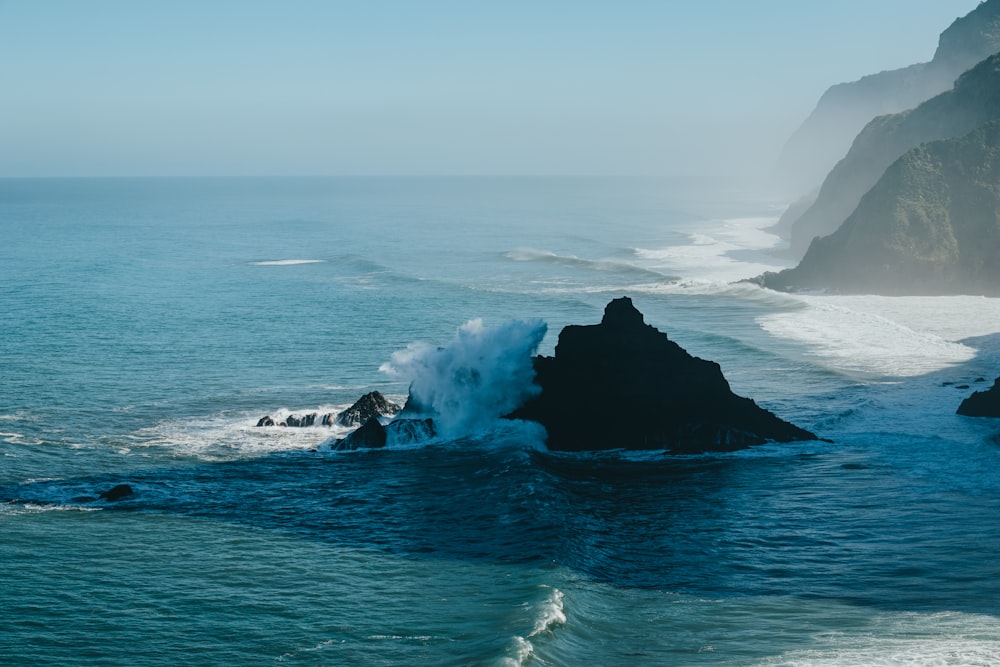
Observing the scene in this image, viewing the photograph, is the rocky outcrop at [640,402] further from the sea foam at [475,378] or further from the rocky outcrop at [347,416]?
the rocky outcrop at [347,416]

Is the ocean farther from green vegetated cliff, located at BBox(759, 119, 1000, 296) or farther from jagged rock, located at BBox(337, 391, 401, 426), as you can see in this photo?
green vegetated cliff, located at BBox(759, 119, 1000, 296)

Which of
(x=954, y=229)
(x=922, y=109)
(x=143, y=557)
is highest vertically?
(x=922, y=109)

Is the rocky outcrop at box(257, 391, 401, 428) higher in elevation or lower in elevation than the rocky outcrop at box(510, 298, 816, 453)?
lower

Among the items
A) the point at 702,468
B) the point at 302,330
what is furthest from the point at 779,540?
the point at 302,330

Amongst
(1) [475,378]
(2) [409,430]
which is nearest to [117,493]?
(2) [409,430]

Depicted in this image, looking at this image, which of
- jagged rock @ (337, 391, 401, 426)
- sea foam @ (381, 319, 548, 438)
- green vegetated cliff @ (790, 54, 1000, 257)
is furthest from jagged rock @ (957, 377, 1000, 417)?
green vegetated cliff @ (790, 54, 1000, 257)

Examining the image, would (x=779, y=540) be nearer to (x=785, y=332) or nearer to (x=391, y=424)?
(x=391, y=424)
